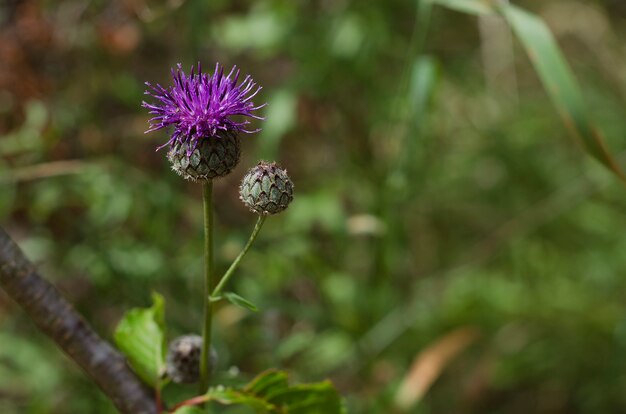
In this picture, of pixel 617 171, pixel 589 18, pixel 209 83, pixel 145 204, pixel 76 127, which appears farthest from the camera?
pixel 589 18

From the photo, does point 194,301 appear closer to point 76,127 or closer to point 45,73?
point 76,127

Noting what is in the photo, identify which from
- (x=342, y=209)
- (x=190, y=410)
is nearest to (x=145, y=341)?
(x=190, y=410)

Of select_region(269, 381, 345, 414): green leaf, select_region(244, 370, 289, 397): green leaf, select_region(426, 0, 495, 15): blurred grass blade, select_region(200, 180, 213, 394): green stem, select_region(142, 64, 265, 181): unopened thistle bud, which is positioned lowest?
select_region(269, 381, 345, 414): green leaf

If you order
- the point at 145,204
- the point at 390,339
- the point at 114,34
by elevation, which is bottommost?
the point at 390,339

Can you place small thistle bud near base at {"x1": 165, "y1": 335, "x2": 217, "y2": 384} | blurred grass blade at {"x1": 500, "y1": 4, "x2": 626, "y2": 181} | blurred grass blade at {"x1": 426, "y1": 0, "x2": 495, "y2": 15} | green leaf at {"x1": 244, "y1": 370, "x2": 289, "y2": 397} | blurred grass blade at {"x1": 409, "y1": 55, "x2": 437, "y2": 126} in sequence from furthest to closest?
1. blurred grass blade at {"x1": 409, "y1": 55, "x2": 437, "y2": 126}
2. blurred grass blade at {"x1": 426, "y1": 0, "x2": 495, "y2": 15}
3. blurred grass blade at {"x1": 500, "y1": 4, "x2": 626, "y2": 181}
4. small thistle bud near base at {"x1": 165, "y1": 335, "x2": 217, "y2": 384}
5. green leaf at {"x1": 244, "y1": 370, "x2": 289, "y2": 397}

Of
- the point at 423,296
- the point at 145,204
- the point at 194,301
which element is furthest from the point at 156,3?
the point at 423,296

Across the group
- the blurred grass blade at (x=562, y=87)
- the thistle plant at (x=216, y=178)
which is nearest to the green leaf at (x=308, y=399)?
the thistle plant at (x=216, y=178)

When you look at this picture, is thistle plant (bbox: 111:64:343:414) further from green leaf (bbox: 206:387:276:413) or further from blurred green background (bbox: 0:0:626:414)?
blurred green background (bbox: 0:0:626:414)

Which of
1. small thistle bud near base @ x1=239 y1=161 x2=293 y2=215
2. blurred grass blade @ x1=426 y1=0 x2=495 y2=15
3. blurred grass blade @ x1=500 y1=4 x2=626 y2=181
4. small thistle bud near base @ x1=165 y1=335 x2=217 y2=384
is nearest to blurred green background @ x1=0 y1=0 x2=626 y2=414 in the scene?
blurred grass blade @ x1=426 y1=0 x2=495 y2=15
